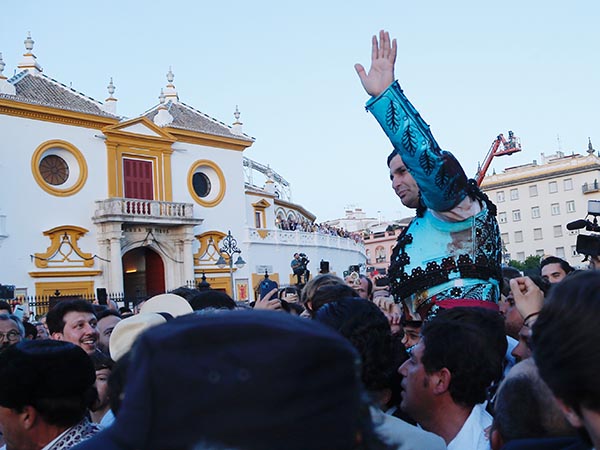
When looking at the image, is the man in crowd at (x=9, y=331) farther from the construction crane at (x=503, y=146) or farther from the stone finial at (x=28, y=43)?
the construction crane at (x=503, y=146)

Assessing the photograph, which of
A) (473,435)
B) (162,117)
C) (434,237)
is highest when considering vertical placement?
(162,117)

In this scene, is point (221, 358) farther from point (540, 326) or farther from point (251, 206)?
point (251, 206)

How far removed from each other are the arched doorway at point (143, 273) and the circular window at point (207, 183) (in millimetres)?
3328

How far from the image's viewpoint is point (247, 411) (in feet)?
3.25

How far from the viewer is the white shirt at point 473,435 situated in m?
2.84

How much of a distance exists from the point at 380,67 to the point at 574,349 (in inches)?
74.0

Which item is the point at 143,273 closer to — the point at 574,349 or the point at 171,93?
the point at 171,93

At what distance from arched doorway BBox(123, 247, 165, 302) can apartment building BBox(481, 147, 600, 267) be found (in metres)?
43.8

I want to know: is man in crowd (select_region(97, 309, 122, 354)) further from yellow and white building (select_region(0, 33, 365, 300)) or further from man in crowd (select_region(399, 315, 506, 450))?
yellow and white building (select_region(0, 33, 365, 300))

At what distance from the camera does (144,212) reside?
91.2ft

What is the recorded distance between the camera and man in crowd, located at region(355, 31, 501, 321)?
2.87 meters

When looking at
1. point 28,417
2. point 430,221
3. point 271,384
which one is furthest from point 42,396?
point 271,384

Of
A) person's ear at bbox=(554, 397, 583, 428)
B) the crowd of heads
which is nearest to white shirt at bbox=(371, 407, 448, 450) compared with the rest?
the crowd of heads

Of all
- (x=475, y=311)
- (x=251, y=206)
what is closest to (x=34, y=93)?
(x=251, y=206)
